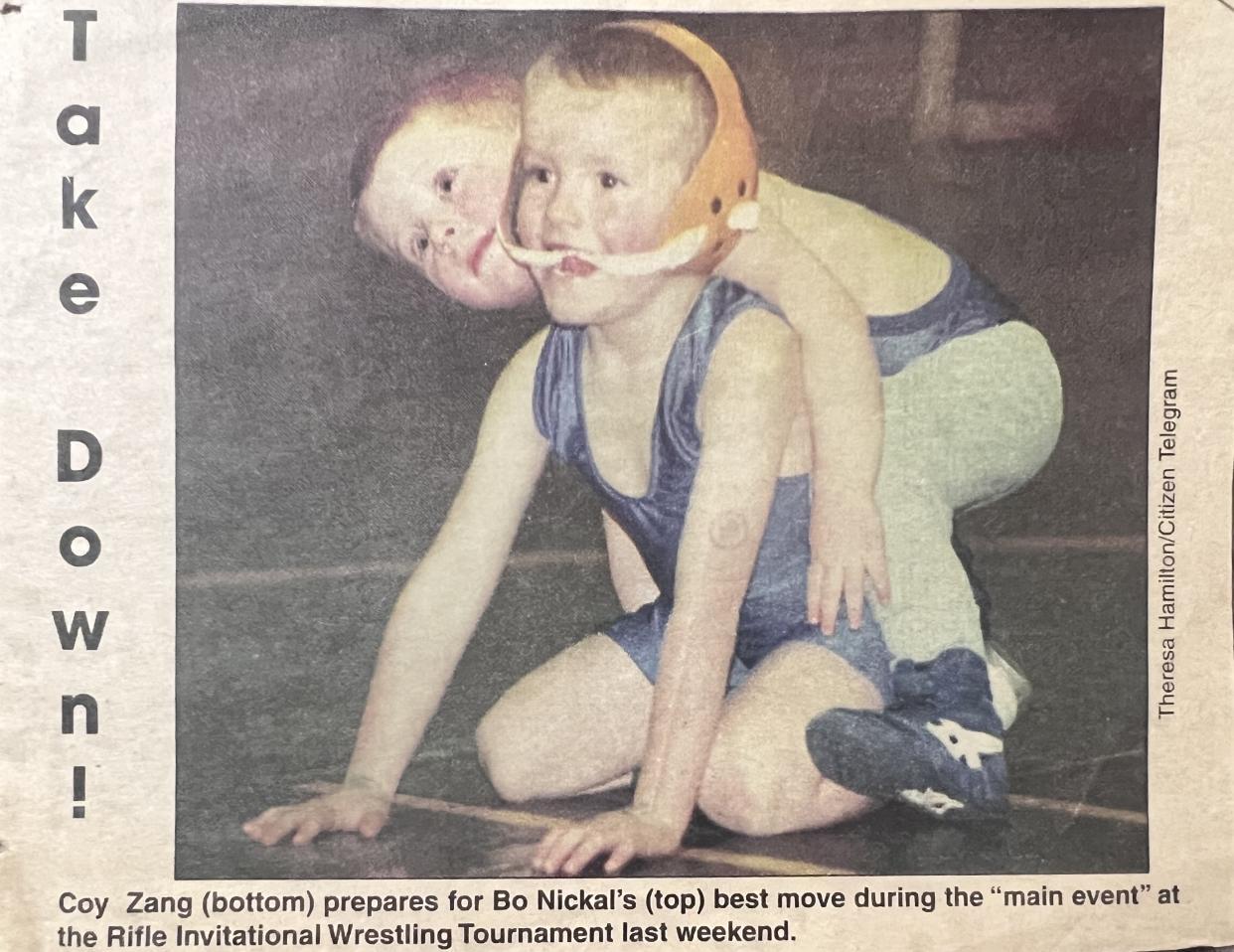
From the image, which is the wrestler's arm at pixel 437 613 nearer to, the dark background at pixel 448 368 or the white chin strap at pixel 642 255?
the dark background at pixel 448 368

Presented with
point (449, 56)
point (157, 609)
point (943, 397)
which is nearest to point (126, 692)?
point (157, 609)

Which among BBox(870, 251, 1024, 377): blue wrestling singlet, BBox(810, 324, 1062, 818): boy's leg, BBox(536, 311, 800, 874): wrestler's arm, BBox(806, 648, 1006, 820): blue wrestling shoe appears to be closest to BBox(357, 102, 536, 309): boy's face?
BBox(536, 311, 800, 874): wrestler's arm

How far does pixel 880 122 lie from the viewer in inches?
119

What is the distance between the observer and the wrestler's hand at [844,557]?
117 inches

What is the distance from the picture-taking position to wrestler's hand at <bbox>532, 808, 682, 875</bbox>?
295cm

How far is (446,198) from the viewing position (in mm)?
3004

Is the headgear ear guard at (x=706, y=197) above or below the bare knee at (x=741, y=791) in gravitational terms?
above

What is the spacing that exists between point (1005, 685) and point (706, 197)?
1171 millimetres

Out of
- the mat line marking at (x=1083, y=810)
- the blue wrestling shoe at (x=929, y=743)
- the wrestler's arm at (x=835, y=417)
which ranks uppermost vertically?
the wrestler's arm at (x=835, y=417)

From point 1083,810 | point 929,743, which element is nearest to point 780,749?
point 929,743

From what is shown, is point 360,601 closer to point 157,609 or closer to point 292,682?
point 292,682

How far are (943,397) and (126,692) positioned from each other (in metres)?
1.76

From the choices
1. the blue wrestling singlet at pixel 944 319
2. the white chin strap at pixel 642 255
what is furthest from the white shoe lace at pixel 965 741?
the white chin strap at pixel 642 255

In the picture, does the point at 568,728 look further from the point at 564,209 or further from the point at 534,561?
the point at 564,209
